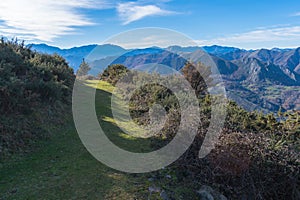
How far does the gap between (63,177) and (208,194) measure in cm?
287

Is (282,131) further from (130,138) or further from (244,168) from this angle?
(130,138)

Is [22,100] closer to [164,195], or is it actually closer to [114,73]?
[164,195]

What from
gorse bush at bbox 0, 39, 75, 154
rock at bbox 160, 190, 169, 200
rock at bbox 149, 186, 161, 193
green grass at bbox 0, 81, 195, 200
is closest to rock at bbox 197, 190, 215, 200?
green grass at bbox 0, 81, 195, 200

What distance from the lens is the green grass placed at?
4.20m

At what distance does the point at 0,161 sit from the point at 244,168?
17.4 ft

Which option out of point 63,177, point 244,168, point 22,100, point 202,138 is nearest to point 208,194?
point 244,168

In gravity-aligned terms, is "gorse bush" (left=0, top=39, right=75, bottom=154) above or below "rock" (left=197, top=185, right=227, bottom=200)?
above

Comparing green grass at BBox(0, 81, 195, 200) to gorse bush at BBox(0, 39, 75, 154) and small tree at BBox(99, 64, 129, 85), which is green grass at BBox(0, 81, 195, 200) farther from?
small tree at BBox(99, 64, 129, 85)

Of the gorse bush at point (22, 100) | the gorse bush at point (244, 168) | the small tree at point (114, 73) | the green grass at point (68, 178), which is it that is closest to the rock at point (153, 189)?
the green grass at point (68, 178)

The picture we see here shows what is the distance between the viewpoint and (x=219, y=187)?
4828 mm

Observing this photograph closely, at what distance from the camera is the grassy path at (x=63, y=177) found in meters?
4.18

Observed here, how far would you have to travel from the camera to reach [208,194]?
4430 millimetres

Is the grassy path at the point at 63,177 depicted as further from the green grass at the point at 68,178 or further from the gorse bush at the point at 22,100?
the gorse bush at the point at 22,100

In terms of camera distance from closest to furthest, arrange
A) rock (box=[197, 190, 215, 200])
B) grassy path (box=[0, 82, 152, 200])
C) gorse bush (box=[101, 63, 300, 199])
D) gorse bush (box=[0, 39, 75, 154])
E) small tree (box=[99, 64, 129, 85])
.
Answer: grassy path (box=[0, 82, 152, 200]) < rock (box=[197, 190, 215, 200]) < gorse bush (box=[101, 63, 300, 199]) < gorse bush (box=[0, 39, 75, 154]) < small tree (box=[99, 64, 129, 85])
